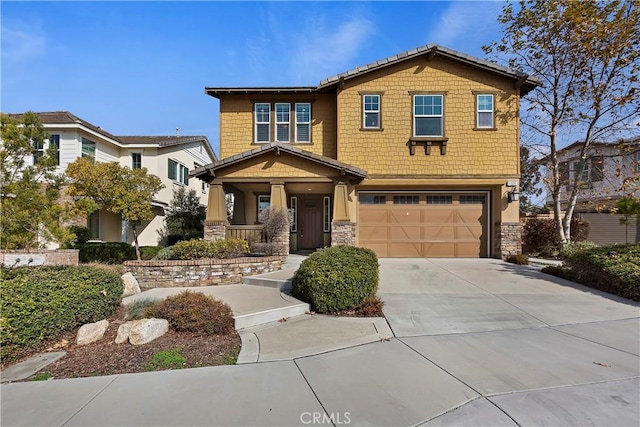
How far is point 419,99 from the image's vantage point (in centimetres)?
1365

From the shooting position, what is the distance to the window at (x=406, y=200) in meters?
13.7

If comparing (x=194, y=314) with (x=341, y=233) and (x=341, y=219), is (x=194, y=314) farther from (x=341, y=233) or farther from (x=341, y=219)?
(x=341, y=219)

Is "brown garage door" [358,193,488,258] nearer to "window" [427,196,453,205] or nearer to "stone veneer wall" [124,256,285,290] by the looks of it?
"window" [427,196,453,205]

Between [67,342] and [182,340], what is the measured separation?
5.57 feet

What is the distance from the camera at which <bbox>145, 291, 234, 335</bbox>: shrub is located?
516 cm

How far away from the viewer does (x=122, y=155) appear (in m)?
18.9

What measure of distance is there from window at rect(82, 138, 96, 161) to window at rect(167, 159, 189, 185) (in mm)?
3695

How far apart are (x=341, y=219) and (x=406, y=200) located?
3.02m

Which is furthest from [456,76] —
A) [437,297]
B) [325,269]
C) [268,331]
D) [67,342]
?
[67,342]

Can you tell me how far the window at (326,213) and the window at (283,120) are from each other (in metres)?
3.34

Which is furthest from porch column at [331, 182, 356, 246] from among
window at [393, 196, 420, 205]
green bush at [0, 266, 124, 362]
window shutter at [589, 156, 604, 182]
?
window shutter at [589, 156, 604, 182]

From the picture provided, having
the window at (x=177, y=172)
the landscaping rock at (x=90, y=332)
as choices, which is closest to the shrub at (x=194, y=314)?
the landscaping rock at (x=90, y=332)

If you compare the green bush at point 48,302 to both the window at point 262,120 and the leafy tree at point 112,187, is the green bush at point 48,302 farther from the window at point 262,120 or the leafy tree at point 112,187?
the window at point 262,120

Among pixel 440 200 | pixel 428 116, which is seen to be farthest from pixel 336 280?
pixel 428 116
